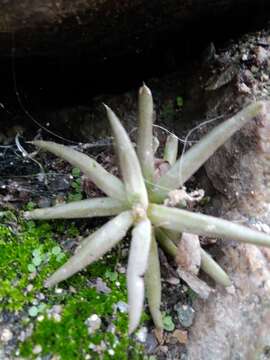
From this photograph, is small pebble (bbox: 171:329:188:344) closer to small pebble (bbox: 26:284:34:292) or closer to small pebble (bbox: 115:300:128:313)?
small pebble (bbox: 115:300:128:313)

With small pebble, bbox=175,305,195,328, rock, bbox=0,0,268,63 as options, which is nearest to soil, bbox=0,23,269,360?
small pebble, bbox=175,305,195,328

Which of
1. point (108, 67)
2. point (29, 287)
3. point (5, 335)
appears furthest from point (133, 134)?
point (5, 335)

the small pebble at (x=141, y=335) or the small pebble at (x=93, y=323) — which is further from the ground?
the small pebble at (x=93, y=323)

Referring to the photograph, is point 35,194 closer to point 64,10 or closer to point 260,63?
point 64,10

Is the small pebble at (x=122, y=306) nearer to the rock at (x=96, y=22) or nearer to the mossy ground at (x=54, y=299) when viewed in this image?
the mossy ground at (x=54, y=299)

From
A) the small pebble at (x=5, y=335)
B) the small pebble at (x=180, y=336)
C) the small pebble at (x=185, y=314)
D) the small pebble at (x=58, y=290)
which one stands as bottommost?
the small pebble at (x=180, y=336)

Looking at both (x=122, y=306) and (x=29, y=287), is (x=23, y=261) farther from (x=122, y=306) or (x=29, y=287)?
(x=122, y=306)

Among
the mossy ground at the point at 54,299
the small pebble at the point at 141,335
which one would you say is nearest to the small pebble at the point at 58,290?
the mossy ground at the point at 54,299
